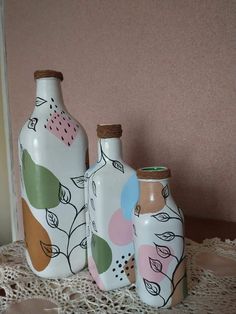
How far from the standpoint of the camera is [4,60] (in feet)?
3.81

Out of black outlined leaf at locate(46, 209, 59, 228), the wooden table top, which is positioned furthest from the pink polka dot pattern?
A: the wooden table top

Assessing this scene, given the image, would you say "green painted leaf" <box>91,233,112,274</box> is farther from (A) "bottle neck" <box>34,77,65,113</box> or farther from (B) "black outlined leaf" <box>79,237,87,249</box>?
(A) "bottle neck" <box>34,77,65,113</box>

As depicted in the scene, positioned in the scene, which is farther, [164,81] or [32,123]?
[164,81]

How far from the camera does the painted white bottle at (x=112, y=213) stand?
0.44 m

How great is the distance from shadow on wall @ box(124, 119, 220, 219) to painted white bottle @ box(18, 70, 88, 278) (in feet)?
1.29

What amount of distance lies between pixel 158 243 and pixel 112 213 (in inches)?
3.4

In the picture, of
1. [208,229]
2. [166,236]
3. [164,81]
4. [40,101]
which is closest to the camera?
[166,236]

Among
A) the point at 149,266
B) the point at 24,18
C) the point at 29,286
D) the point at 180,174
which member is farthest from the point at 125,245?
the point at 24,18

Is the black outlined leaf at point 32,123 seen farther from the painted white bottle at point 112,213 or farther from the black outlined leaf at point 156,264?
the black outlined leaf at point 156,264

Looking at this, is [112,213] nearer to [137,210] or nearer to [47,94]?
[137,210]

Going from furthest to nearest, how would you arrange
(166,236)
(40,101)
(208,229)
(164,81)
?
1. (164,81)
2. (208,229)
3. (40,101)
4. (166,236)

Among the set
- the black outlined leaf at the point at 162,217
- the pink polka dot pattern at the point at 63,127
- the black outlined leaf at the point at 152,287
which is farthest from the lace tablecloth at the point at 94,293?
the pink polka dot pattern at the point at 63,127

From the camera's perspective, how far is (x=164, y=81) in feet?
2.71

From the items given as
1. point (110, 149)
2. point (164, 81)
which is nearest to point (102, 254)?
point (110, 149)
